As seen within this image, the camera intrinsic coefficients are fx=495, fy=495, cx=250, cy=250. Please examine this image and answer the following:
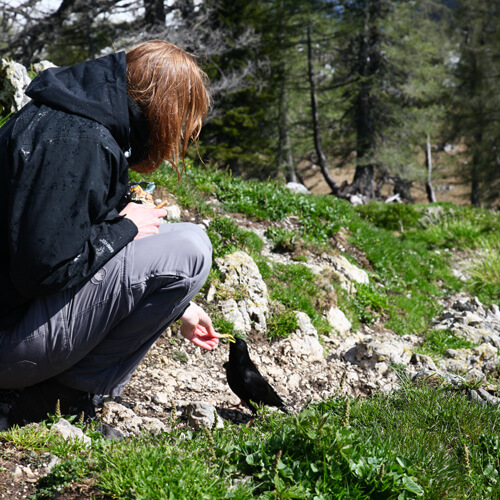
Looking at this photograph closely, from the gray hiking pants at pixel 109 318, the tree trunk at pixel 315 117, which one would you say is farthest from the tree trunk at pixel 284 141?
the gray hiking pants at pixel 109 318

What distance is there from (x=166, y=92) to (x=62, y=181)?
2.39 feet

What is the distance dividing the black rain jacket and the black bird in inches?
55.5

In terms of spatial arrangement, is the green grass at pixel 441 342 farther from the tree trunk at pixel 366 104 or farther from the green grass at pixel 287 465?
the tree trunk at pixel 366 104

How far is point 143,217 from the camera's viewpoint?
271 cm

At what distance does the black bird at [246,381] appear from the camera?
3340 millimetres

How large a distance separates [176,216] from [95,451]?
3.76 metres

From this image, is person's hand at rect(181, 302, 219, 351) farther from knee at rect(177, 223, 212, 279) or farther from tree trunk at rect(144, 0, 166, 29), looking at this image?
tree trunk at rect(144, 0, 166, 29)

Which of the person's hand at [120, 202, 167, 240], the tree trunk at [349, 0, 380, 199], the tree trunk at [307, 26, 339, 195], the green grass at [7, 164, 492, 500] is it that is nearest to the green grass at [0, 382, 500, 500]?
the green grass at [7, 164, 492, 500]

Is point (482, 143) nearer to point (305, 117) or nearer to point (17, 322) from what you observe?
point (305, 117)

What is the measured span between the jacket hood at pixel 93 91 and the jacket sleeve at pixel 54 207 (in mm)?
168

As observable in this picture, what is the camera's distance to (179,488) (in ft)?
6.54

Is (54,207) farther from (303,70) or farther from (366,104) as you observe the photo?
(303,70)

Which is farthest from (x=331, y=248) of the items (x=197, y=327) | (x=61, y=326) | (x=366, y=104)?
(x=366, y=104)

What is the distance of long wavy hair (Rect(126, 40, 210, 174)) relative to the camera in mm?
2426
